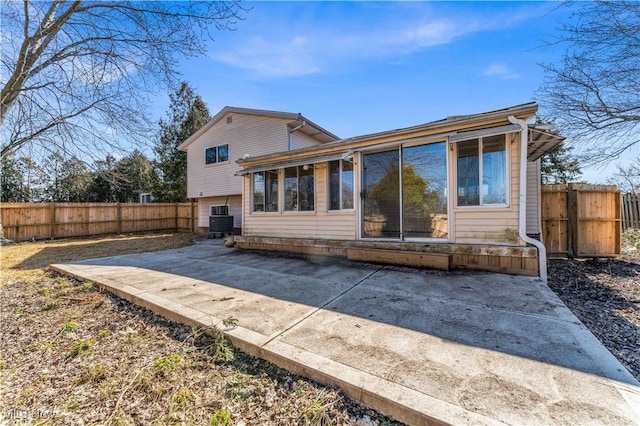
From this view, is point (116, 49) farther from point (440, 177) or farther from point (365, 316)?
point (440, 177)

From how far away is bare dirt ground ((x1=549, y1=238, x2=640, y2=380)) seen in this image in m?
2.75

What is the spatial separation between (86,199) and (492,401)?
2752 cm

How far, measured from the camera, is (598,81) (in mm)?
7773

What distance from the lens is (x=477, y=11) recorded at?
19.8ft

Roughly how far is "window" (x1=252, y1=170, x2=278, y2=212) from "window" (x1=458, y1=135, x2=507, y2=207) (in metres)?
4.97

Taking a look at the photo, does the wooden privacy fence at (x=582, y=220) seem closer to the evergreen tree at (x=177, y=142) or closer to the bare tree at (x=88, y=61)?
the bare tree at (x=88, y=61)

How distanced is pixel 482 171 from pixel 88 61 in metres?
7.81

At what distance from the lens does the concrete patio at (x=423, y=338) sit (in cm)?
176

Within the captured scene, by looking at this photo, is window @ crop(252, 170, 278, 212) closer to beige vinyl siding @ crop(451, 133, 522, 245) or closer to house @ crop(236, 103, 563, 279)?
house @ crop(236, 103, 563, 279)

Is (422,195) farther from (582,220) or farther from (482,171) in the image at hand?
(582,220)

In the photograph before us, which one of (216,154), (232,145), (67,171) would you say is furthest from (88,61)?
(216,154)

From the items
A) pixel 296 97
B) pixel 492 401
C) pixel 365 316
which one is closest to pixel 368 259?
pixel 365 316

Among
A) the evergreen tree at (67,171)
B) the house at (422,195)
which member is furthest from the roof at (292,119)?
the evergreen tree at (67,171)

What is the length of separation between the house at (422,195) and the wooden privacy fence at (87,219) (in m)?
10.9
